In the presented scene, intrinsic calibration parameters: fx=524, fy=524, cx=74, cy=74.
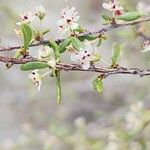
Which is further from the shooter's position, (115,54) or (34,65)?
(115,54)

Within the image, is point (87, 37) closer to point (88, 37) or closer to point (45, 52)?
point (88, 37)

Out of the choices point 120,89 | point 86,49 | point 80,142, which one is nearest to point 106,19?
point 86,49

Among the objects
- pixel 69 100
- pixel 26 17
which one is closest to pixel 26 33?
pixel 26 17

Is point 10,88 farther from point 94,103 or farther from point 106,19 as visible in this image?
point 106,19

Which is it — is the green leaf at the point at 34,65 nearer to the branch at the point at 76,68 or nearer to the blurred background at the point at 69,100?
the branch at the point at 76,68

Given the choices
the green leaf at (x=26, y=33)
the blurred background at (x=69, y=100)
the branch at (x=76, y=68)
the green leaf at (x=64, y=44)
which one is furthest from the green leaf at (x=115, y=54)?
the blurred background at (x=69, y=100)

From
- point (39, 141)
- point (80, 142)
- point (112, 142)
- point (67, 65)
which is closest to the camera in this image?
point (67, 65)
